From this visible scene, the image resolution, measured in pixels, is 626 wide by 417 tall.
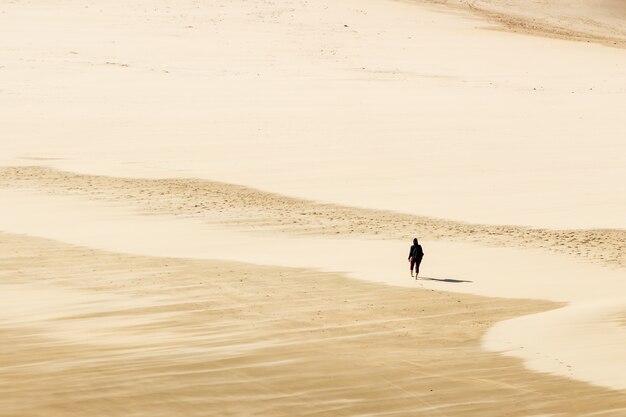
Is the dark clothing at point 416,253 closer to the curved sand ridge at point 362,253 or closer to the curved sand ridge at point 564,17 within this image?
the curved sand ridge at point 362,253

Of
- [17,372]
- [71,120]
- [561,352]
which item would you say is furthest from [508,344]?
[71,120]

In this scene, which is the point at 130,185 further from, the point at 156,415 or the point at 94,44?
the point at 94,44

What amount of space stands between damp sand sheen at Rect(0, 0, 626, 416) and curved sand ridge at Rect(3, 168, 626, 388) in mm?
61

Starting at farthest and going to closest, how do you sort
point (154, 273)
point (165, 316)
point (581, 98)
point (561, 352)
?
point (581, 98), point (154, 273), point (165, 316), point (561, 352)

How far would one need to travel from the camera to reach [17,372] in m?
11.2

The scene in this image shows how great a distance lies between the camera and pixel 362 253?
703 inches

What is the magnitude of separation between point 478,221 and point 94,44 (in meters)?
23.8

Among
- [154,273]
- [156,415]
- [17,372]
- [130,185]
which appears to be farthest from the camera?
[130,185]

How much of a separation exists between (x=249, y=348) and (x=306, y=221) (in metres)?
8.18

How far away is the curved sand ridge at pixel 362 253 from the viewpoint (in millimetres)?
12422

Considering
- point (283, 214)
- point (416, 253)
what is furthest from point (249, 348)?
point (283, 214)

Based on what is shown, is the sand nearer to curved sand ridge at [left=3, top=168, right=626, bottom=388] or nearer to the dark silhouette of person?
curved sand ridge at [left=3, top=168, right=626, bottom=388]

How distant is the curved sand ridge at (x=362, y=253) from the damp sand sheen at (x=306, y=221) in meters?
0.06

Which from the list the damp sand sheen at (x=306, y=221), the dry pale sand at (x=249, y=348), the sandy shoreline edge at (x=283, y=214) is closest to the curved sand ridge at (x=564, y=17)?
the damp sand sheen at (x=306, y=221)
